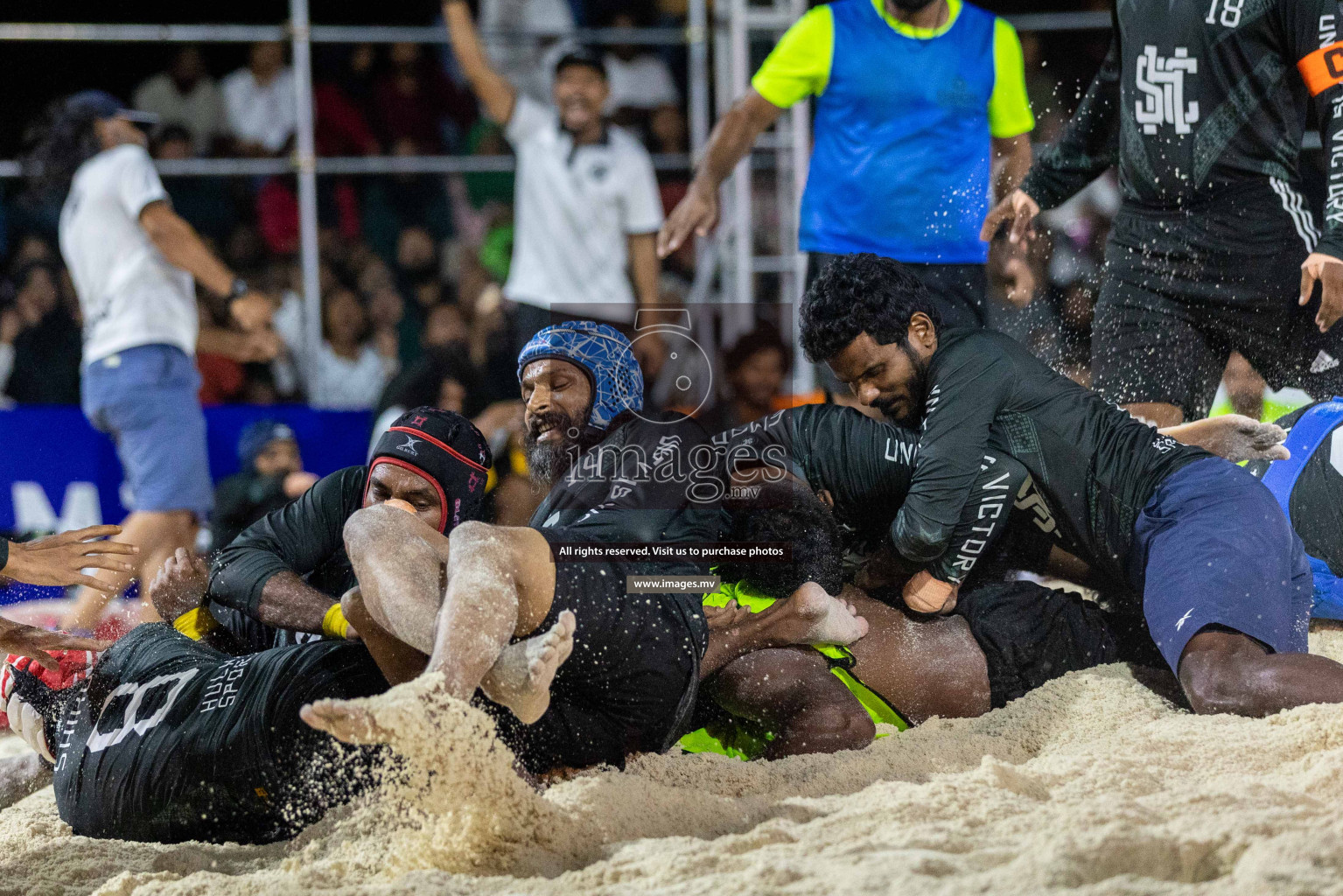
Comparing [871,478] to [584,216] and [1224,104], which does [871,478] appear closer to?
[1224,104]

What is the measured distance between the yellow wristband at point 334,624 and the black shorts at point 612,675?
1.64 ft

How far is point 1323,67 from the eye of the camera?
10.7 ft

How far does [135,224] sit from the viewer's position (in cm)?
489

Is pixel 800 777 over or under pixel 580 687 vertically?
under

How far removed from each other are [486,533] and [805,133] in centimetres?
375

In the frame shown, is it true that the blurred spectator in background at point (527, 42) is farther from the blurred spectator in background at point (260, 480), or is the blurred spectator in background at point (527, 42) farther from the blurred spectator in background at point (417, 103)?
the blurred spectator in background at point (260, 480)

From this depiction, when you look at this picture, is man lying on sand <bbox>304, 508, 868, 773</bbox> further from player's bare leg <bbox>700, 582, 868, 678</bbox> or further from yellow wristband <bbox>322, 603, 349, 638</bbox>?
yellow wristband <bbox>322, 603, 349, 638</bbox>

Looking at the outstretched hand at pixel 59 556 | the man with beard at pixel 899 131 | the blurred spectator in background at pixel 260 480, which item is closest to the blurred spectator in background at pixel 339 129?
the blurred spectator in background at pixel 260 480

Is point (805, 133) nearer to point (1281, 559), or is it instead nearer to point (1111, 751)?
point (1281, 559)

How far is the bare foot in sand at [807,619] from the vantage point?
277 cm

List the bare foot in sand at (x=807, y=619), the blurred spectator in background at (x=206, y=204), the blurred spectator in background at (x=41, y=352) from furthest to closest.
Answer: the blurred spectator in background at (x=206, y=204), the blurred spectator in background at (x=41, y=352), the bare foot in sand at (x=807, y=619)

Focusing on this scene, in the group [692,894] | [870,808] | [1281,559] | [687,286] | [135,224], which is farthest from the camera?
[687,286]

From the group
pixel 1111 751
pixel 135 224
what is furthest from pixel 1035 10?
pixel 1111 751

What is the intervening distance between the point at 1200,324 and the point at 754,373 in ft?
6.23
